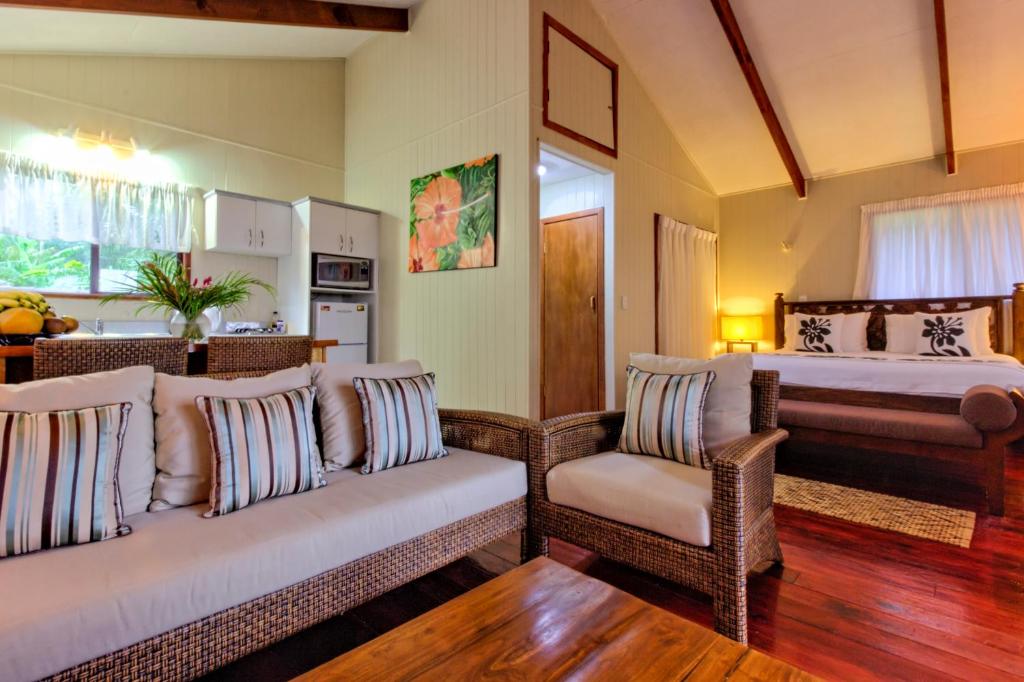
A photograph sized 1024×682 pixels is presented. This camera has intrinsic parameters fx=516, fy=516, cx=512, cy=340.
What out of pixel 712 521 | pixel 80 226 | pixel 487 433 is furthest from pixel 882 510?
pixel 80 226

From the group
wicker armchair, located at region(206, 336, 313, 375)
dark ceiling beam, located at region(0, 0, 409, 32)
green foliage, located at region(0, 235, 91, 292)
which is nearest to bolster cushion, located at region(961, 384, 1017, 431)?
wicker armchair, located at region(206, 336, 313, 375)

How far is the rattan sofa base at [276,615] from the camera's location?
1.11 m

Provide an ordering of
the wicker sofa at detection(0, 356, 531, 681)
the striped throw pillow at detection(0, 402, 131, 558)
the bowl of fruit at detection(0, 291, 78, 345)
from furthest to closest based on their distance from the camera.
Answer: the bowl of fruit at detection(0, 291, 78, 345)
the striped throw pillow at detection(0, 402, 131, 558)
the wicker sofa at detection(0, 356, 531, 681)

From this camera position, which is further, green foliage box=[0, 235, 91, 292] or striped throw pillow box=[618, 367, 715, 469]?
green foliage box=[0, 235, 91, 292]

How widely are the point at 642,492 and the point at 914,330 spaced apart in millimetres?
4424

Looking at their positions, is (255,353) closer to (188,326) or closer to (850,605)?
(188,326)

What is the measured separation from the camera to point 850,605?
1.85 metres

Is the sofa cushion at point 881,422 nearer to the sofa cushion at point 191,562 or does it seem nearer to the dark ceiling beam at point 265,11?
the sofa cushion at point 191,562

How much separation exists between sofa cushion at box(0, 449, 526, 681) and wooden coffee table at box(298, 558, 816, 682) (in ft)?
1.56

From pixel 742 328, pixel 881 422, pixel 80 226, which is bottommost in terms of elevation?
pixel 881 422

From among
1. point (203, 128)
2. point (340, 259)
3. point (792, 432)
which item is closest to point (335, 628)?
point (792, 432)

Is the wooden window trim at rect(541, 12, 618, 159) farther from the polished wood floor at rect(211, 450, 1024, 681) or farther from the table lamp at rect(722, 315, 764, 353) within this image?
the polished wood floor at rect(211, 450, 1024, 681)


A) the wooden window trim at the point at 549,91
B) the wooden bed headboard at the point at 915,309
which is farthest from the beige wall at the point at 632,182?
the wooden bed headboard at the point at 915,309

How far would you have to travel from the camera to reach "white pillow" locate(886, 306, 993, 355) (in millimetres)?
4484
